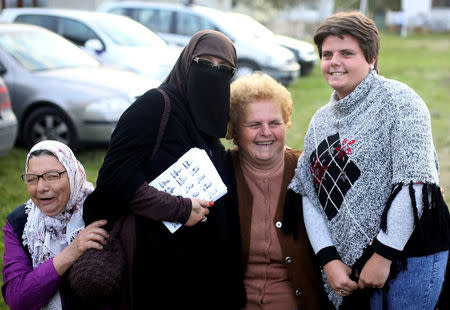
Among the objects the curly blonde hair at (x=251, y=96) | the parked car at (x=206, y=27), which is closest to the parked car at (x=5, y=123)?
the curly blonde hair at (x=251, y=96)

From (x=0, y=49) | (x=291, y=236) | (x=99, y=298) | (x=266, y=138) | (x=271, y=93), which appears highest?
(x=0, y=49)

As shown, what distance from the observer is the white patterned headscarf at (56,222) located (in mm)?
2641

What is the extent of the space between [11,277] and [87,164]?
415 cm

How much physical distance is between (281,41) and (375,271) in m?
13.5

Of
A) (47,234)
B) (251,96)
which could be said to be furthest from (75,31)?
(47,234)

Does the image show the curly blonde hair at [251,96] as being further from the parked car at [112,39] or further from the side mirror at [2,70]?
the parked car at [112,39]

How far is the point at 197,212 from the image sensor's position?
8.23ft

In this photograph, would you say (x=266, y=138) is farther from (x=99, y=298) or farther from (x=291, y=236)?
(x=99, y=298)

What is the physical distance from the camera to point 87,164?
6648 mm

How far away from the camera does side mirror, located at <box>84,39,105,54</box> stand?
30.2 ft

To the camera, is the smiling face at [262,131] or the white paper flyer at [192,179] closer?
the white paper flyer at [192,179]

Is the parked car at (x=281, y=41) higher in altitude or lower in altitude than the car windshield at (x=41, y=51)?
higher

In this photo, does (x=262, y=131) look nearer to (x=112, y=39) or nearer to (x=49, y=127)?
(x=49, y=127)

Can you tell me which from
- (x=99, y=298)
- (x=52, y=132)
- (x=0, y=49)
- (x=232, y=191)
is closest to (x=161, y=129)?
(x=232, y=191)
